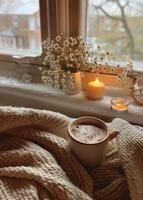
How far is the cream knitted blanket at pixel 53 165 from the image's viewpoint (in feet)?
2.09

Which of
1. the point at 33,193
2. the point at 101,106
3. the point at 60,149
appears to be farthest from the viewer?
the point at 101,106

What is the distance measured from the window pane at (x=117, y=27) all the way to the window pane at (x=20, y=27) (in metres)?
0.24

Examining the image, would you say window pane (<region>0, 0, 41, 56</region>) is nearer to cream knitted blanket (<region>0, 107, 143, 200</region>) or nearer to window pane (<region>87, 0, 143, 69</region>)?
window pane (<region>87, 0, 143, 69</region>)

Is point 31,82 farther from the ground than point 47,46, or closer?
closer

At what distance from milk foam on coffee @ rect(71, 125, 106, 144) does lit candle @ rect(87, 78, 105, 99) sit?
36cm

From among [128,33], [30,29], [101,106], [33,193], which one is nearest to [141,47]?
[128,33]

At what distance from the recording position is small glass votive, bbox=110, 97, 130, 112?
104cm

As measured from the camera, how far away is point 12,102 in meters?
1.23

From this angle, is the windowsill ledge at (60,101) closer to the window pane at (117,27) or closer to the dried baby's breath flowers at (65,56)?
the dried baby's breath flowers at (65,56)

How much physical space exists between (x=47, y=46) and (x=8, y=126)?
0.51m

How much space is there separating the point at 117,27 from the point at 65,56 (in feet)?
0.79

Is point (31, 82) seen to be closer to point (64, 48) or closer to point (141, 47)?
point (64, 48)

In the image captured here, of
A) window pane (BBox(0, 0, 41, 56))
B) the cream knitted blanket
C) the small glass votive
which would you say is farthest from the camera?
window pane (BBox(0, 0, 41, 56))

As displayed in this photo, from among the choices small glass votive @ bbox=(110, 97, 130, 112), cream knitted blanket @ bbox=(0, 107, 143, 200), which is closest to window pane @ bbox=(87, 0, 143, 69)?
small glass votive @ bbox=(110, 97, 130, 112)
